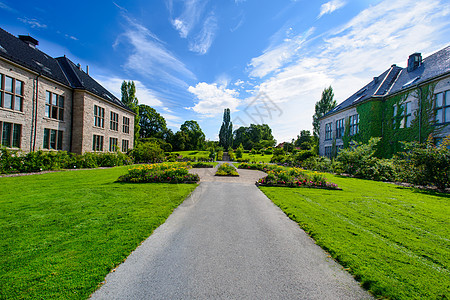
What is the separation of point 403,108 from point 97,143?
31524mm

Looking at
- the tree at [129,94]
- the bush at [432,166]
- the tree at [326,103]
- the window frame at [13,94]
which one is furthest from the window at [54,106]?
the tree at [326,103]

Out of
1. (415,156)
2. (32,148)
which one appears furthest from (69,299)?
(32,148)

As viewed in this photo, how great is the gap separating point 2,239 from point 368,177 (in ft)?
58.6

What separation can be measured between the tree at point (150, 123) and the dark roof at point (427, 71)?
49.7 metres

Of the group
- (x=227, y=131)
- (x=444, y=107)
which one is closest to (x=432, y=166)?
(x=444, y=107)

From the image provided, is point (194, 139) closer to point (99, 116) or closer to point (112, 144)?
point (112, 144)

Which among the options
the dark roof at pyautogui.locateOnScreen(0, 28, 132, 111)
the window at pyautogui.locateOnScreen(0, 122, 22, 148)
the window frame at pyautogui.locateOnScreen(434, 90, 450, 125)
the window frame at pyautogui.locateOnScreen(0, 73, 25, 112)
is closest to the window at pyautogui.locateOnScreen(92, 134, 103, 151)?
the dark roof at pyautogui.locateOnScreen(0, 28, 132, 111)

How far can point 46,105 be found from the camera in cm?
1634

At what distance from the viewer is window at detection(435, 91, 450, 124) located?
13281 mm

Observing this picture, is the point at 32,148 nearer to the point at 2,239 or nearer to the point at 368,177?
the point at 2,239

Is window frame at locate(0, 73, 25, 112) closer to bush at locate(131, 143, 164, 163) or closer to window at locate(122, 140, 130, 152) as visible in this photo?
bush at locate(131, 143, 164, 163)

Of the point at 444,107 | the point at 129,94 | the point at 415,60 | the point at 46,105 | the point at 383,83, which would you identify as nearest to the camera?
the point at 444,107

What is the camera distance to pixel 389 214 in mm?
5273

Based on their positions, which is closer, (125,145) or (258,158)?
(125,145)
